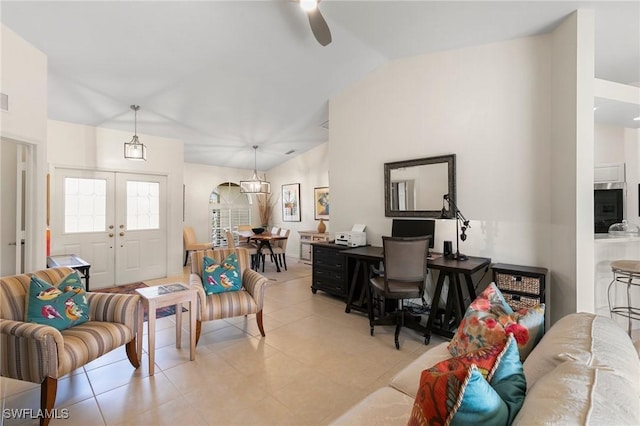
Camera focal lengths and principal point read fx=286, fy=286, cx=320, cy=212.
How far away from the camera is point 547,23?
268 centimetres

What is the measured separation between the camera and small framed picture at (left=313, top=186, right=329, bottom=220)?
687 cm

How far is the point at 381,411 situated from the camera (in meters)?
1.28

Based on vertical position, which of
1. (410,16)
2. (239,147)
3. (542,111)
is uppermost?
(410,16)

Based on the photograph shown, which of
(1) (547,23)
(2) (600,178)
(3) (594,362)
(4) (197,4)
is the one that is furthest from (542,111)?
(4) (197,4)

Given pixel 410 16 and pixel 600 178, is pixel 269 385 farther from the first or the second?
pixel 600 178

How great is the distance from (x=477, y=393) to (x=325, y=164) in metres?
6.27

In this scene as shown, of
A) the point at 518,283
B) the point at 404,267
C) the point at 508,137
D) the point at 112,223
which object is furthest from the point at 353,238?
the point at 112,223

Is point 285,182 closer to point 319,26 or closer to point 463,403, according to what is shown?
point 319,26

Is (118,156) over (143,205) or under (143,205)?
over

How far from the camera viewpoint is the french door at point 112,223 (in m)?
4.43

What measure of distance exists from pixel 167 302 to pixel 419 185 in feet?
10.2

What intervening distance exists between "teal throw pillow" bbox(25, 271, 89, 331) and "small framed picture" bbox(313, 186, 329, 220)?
512cm

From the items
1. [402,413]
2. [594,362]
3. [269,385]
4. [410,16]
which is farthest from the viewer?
[410,16]

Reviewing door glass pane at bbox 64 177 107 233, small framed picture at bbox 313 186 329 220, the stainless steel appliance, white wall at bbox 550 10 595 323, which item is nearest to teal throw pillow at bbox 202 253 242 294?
door glass pane at bbox 64 177 107 233
